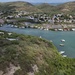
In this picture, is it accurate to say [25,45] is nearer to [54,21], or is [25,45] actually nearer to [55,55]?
[55,55]

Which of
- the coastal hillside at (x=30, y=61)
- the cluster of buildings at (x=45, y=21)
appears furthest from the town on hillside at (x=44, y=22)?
the coastal hillside at (x=30, y=61)

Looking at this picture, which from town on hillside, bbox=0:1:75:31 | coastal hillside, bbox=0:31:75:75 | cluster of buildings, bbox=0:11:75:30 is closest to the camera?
coastal hillside, bbox=0:31:75:75

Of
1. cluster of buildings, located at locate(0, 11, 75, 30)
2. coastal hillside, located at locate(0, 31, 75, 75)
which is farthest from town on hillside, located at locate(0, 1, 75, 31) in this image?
coastal hillside, located at locate(0, 31, 75, 75)

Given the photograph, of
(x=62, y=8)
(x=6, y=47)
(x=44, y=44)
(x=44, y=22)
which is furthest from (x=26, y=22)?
(x=6, y=47)

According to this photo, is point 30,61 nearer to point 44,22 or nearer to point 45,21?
point 44,22

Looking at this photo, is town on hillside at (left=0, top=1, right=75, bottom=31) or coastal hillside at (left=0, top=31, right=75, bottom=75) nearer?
coastal hillside at (left=0, top=31, right=75, bottom=75)

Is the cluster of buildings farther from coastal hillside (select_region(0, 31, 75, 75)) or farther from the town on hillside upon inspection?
coastal hillside (select_region(0, 31, 75, 75))

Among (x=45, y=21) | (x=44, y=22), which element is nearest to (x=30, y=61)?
(x=44, y=22)

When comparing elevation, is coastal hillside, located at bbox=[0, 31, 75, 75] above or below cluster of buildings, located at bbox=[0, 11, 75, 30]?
above
